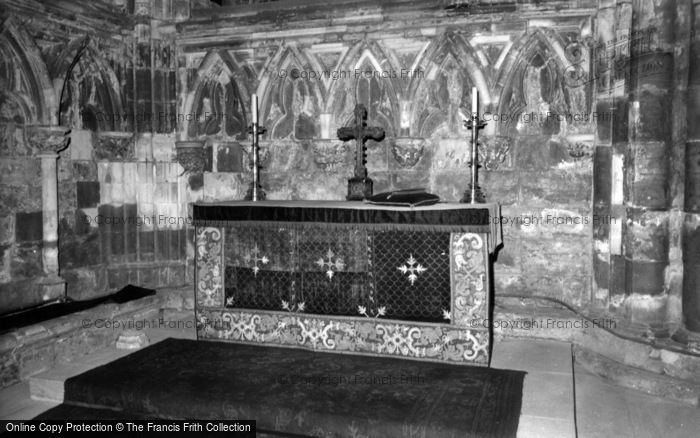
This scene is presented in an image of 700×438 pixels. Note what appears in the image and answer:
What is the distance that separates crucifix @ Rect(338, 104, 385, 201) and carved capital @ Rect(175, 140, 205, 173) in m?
1.86

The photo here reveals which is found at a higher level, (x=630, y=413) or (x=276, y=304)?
(x=276, y=304)

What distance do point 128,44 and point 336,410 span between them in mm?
4736

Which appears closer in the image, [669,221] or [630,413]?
[630,413]

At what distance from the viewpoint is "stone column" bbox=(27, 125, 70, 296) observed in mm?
5508

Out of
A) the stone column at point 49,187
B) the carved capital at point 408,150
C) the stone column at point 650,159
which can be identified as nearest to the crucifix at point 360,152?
the carved capital at point 408,150

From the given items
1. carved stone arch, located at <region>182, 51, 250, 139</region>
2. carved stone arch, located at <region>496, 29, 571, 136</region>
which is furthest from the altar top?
carved stone arch, located at <region>182, 51, 250, 139</region>

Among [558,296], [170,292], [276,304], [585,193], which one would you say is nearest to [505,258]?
[558,296]

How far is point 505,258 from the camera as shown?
18.6 ft

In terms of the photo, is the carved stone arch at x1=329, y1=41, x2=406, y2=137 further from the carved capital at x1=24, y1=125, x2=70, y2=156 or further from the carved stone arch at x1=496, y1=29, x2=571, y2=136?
the carved capital at x1=24, y1=125, x2=70, y2=156

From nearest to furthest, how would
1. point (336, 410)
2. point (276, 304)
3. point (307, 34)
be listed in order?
point (336, 410) < point (276, 304) < point (307, 34)

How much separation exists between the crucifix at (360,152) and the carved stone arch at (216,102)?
1.52 m

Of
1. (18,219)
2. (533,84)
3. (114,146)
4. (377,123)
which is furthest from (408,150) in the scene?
(18,219)

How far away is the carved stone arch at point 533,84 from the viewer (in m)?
5.42

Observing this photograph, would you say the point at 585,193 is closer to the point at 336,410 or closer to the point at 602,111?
the point at 602,111
